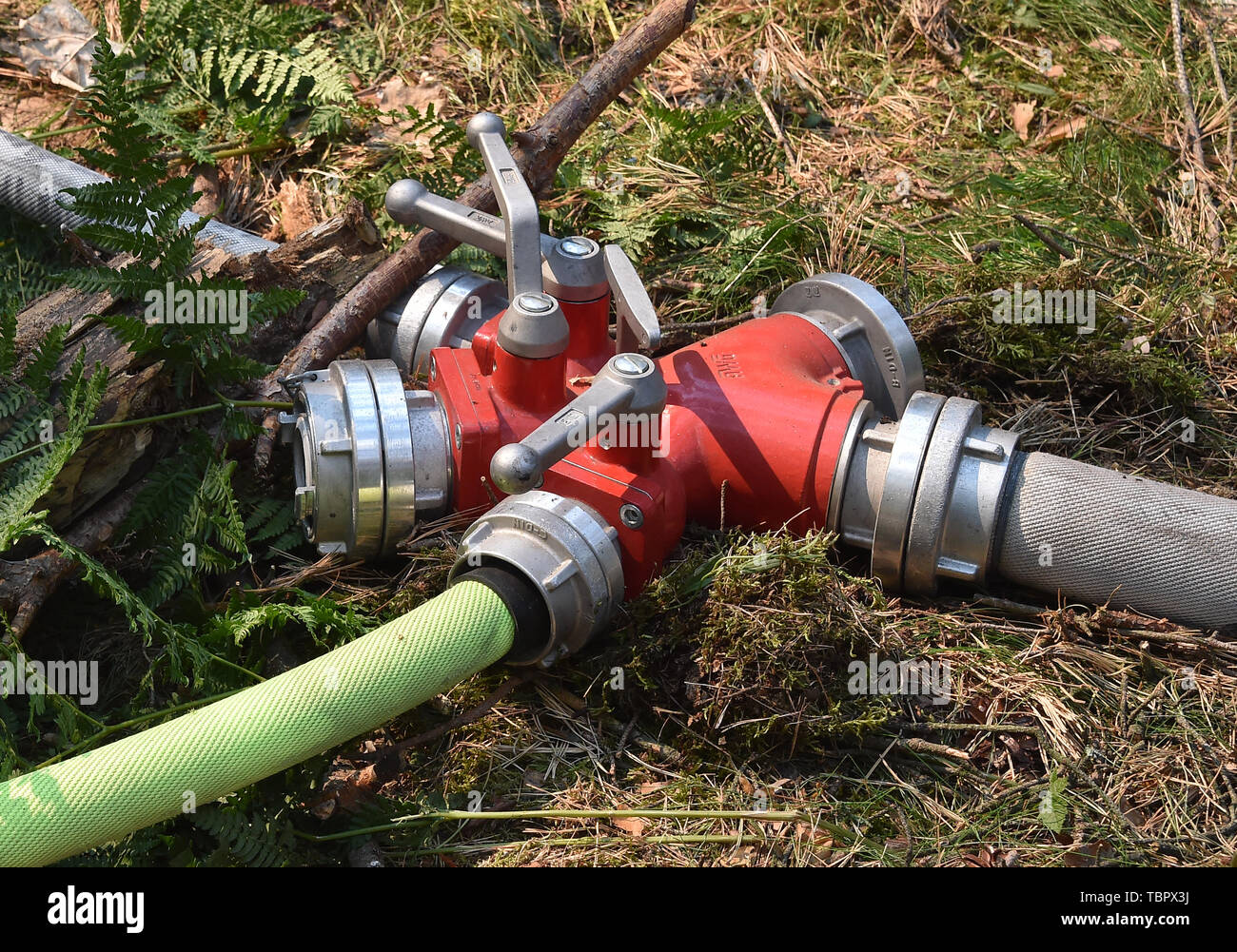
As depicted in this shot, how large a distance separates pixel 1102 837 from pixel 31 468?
2.21m

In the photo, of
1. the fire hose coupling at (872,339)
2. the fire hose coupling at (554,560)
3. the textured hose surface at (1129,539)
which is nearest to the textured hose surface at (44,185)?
the fire hose coupling at (554,560)

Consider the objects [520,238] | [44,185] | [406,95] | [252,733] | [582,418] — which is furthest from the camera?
[406,95]

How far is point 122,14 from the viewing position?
376 cm

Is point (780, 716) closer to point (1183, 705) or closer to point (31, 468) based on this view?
point (1183, 705)

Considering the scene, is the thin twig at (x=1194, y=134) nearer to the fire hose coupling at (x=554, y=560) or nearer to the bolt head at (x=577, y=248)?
the bolt head at (x=577, y=248)

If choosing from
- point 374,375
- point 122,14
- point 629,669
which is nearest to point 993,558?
point 629,669

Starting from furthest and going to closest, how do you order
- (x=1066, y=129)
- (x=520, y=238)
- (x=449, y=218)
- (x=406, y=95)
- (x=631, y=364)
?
1. (x=406, y=95)
2. (x=1066, y=129)
3. (x=449, y=218)
4. (x=520, y=238)
5. (x=631, y=364)

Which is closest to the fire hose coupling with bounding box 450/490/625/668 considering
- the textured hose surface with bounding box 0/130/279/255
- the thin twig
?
the textured hose surface with bounding box 0/130/279/255

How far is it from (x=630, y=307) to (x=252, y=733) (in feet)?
3.85

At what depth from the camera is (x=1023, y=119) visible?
4074 mm

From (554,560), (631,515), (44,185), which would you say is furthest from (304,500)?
(44,185)

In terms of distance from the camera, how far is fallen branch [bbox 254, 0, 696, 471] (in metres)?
2.95

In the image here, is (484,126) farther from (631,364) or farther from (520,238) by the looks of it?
(631,364)

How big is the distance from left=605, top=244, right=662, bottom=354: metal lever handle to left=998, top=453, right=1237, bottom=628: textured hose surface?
869 mm
